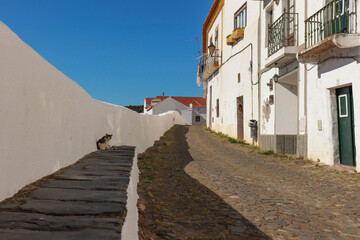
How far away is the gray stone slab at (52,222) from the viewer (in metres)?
1.54

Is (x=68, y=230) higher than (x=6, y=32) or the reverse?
the reverse

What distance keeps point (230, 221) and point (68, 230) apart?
97.0 inches

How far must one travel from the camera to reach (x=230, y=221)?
356cm

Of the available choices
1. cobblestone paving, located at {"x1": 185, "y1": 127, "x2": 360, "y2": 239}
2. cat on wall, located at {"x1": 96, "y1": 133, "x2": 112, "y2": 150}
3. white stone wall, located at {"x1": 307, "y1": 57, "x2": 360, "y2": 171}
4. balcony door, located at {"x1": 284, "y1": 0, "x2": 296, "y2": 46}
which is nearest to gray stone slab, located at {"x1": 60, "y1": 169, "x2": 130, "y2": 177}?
cobblestone paving, located at {"x1": 185, "y1": 127, "x2": 360, "y2": 239}

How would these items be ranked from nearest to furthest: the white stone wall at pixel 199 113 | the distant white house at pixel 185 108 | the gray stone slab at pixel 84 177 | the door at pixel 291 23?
1. the gray stone slab at pixel 84 177
2. the door at pixel 291 23
3. the white stone wall at pixel 199 113
4. the distant white house at pixel 185 108

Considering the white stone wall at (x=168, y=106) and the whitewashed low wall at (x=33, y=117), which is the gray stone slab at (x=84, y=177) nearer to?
the whitewashed low wall at (x=33, y=117)

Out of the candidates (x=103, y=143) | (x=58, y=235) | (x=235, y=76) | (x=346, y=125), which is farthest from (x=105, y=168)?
(x=235, y=76)

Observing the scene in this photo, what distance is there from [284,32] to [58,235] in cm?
966

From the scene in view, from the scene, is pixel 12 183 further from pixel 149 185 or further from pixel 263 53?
pixel 263 53

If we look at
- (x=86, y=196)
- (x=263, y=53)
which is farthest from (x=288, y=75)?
(x=86, y=196)

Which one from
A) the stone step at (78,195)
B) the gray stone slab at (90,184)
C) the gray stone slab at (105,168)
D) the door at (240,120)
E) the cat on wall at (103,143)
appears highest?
the door at (240,120)

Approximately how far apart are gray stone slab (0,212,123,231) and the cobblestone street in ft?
4.91

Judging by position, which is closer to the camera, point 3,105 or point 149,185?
point 3,105

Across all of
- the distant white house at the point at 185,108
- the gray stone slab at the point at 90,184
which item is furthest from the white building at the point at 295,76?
the distant white house at the point at 185,108
